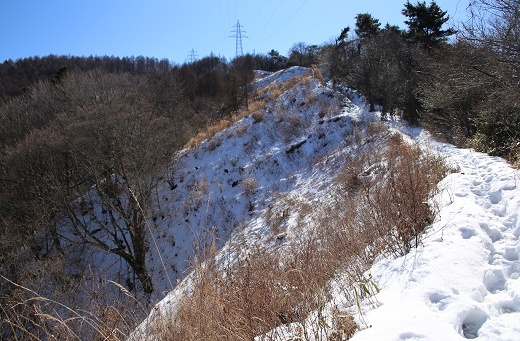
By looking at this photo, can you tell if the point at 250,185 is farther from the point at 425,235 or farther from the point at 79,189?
the point at 425,235

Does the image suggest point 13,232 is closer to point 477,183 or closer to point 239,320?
point 239,320

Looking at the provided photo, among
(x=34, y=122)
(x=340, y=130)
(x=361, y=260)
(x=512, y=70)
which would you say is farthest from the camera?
(x=34, y=122)

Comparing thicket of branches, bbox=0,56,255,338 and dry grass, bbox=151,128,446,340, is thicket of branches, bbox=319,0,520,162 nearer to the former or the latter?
dry grass, bbox=151,128,446,340

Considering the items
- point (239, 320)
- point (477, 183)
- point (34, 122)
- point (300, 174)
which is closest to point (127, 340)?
point (239, 320)

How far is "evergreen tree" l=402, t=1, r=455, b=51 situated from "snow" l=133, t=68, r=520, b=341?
8581 mm

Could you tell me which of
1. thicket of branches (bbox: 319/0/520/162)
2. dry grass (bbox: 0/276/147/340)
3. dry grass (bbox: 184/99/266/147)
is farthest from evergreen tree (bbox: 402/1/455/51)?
dry grass (bbox: 0/276/147/340)

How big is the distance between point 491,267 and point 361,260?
3.70 feet

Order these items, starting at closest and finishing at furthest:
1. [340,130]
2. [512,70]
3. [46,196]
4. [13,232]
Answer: [512,70] → [13,232] → [46,196] → [340,130]

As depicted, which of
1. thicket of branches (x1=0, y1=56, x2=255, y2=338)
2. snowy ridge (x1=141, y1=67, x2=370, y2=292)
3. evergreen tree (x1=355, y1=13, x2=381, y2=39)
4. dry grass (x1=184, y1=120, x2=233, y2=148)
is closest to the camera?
thicket of branches (x1=0, y1=56, x2=255, y2=338)

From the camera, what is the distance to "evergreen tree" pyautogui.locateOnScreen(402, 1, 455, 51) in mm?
18469

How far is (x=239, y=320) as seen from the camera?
2131 millimetres

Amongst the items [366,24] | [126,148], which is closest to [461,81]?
[126,148]

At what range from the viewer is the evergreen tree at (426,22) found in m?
18.5

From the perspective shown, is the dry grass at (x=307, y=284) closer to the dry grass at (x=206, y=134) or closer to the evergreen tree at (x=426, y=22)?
the dry grass at (x=206, y=134)
